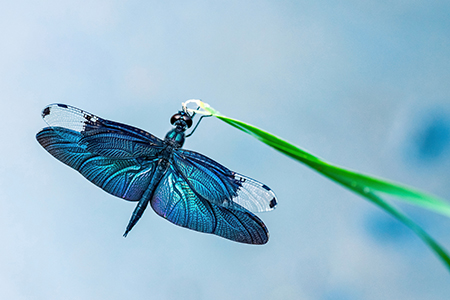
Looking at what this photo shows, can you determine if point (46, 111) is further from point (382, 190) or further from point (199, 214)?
point (382, 190)

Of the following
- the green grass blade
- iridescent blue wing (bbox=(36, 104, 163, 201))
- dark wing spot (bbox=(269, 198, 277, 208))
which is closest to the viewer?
the green grass blade

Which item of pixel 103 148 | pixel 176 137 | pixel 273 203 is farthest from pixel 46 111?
pixel 273 203

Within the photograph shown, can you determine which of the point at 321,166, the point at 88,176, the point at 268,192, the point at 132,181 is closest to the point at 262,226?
the point at 268,192

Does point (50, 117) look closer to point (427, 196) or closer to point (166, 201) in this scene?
point (166, 201)

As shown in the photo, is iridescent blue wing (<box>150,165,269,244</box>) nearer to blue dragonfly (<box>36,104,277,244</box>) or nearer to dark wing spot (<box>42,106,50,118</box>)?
blue dragonfly (<box>36,104,277,244</box>)

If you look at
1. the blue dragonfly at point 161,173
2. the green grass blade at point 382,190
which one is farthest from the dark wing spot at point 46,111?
the green grass blade at point 382,190

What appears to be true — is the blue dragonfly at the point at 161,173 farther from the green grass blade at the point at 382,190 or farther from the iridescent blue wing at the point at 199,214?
the green grass blade at the point at 382,190

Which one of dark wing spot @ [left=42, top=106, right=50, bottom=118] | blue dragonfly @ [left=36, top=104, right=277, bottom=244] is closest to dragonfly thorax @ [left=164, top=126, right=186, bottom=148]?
blue dragonfly @ [left=36, top=104, right=277, bottom=244]

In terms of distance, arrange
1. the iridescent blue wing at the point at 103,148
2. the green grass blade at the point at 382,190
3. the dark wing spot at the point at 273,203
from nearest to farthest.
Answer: the green grass blade at the point at 382,190, the dark wing spot at the point at 273,203, the iridescent blue wing at the point at 103,148
